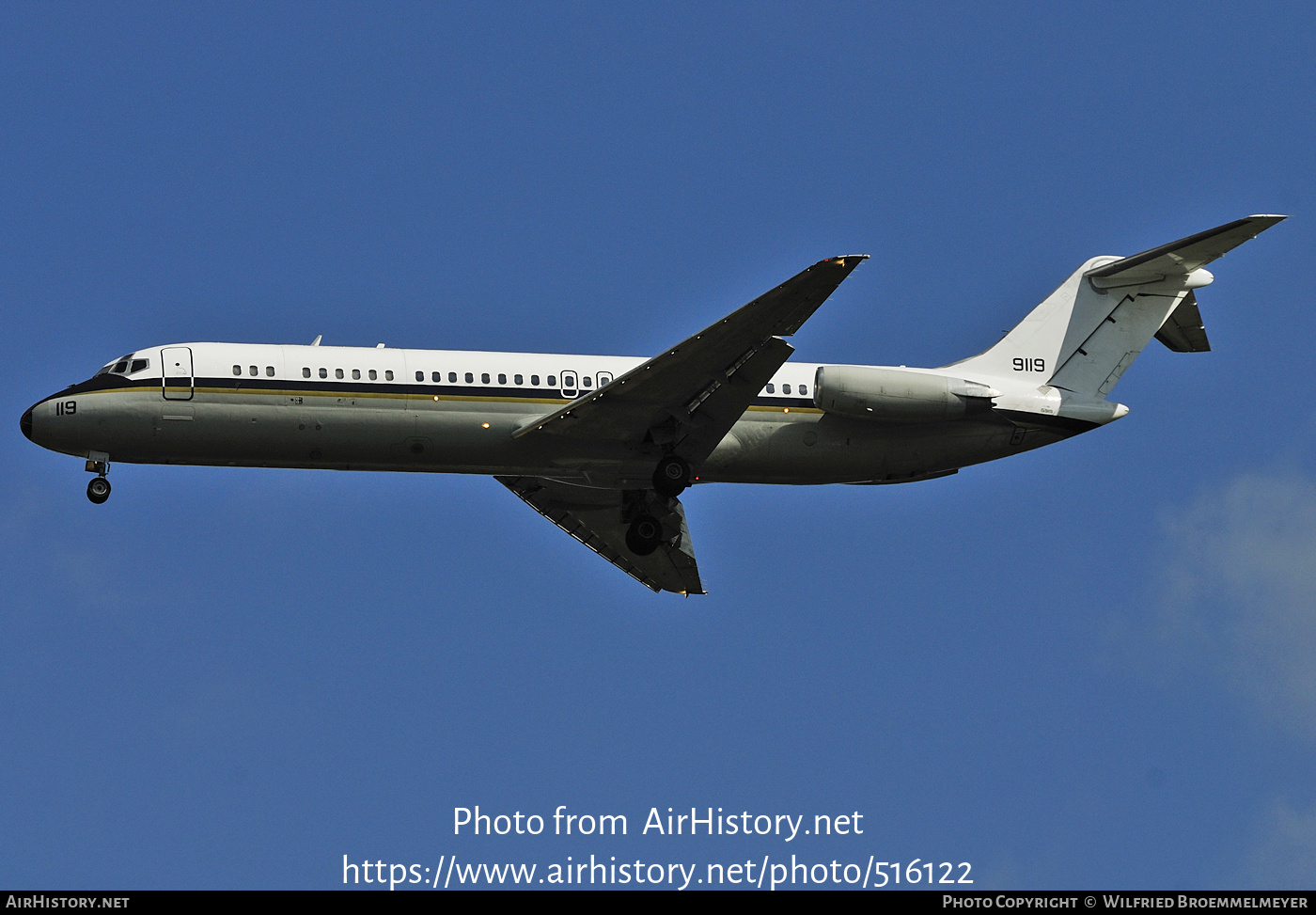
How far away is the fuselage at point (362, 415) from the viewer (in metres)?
31.0

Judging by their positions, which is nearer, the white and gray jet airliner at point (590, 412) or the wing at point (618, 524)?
the white and gray jet airliner at point (590, 412)

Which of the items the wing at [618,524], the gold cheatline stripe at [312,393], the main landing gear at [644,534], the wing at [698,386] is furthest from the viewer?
the wing at [618,524]

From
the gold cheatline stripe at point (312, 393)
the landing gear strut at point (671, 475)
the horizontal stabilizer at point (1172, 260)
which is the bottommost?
the landing gear strut at point (671, 475)

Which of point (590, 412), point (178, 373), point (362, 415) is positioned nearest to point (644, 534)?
point (590, 412)

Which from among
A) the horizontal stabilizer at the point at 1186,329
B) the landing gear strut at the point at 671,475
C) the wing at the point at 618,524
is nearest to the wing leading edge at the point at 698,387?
the landing gear strut at the point at 671,475

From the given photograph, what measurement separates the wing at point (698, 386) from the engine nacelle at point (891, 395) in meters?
1.44

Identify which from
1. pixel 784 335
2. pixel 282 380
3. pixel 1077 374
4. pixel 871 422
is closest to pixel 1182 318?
pixel 1077 374

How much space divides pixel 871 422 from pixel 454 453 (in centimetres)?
811

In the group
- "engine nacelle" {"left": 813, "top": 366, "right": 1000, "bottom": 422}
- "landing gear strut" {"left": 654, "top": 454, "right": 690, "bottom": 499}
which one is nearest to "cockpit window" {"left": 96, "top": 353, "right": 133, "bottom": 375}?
"landing gear strut" {"left": 654, "top": 454, "right": 690, "bottom": 499}

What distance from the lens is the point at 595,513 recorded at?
121ft

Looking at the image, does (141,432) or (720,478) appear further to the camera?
(720,478)

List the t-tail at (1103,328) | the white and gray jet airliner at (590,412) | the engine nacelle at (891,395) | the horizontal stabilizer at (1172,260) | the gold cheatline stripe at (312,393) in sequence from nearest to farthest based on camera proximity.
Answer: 1. the white and gray jet airliner at (590,412)
2. the gold cheatline stripe at (312,393)
3. the engine nacelle at (891,395)
4. the horizontal stabilizer at (1172,260)
5. the t-tail at (1103,328)

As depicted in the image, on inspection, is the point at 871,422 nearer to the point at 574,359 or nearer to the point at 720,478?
the point at 720,478

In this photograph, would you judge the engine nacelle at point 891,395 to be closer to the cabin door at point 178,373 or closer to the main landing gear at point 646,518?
the main landing gear at point 646,518
